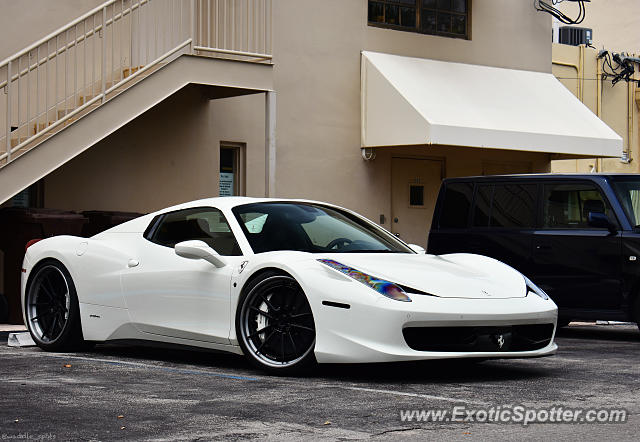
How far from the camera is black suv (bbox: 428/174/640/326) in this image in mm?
11102

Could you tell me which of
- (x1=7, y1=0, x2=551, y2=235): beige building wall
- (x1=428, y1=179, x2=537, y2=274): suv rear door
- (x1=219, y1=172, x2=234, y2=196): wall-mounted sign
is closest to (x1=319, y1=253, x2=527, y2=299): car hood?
(x1=428, y1=179, x2=537, y2=274): suv rear door

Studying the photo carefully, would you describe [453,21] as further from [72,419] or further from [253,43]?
[72,419]

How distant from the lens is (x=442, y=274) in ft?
25.1

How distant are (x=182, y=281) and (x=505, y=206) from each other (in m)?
4.93

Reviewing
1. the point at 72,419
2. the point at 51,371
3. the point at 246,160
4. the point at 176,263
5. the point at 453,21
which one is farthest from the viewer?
the point at 453,21

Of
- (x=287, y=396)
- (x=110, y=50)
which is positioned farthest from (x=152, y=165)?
(x=287, y=396)

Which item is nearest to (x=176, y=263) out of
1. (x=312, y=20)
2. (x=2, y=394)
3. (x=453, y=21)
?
(x=2, y=394)

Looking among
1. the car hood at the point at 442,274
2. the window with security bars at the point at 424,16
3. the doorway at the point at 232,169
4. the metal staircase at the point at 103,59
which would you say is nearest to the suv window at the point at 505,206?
the car hood at the point at 442,274

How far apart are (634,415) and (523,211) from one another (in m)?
6.21

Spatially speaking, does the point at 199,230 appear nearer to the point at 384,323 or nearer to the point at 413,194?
the point at 384,323

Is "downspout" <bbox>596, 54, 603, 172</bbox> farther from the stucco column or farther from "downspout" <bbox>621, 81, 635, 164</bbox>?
the stucco column

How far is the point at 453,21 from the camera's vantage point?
1977 centimetres

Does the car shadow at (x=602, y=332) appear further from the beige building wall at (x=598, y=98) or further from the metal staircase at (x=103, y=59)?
the beige building wall at (x=598, y=98)

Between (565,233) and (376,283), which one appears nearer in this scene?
(376,283)
